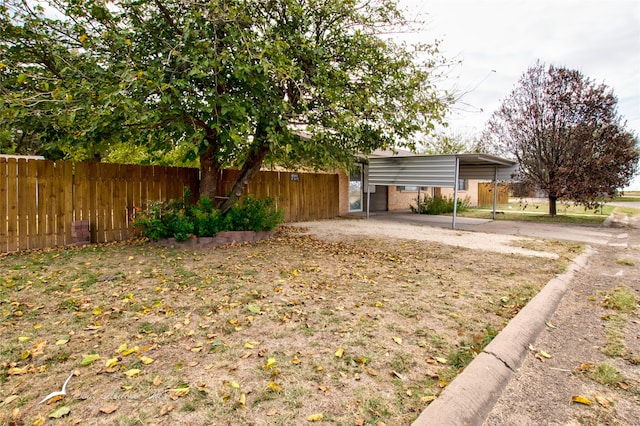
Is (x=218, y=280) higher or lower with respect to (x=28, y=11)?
lower

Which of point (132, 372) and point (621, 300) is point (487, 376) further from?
point (621, 300)

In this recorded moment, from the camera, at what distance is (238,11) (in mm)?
5461

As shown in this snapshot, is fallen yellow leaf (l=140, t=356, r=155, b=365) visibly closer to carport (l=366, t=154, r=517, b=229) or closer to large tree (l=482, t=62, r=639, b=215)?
carport (l=366, t=154, r=517, b=229)

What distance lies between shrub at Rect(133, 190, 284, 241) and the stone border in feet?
0.33

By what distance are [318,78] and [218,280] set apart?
12.8ft

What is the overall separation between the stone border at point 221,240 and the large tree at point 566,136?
1254 centimetres

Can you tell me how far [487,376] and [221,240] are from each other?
5940 millimetres

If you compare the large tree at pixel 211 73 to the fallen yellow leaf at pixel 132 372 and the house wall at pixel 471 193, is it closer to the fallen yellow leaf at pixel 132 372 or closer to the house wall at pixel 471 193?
the fallen yellow leaf at pixel 132 372

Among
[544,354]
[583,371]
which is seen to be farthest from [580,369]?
[544,354]

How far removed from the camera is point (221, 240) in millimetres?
7375

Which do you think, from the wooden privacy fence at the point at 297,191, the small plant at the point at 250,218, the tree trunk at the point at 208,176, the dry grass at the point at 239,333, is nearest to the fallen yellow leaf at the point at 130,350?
the dry grass at the point at 239,333

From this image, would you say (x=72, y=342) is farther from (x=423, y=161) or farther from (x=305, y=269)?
(x=423, y=161)

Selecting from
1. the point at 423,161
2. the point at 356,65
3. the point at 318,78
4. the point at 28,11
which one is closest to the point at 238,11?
the point at 318,78

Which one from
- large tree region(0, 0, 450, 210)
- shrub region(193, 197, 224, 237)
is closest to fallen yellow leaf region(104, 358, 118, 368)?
large tree region(0, 0, 450, 210)
